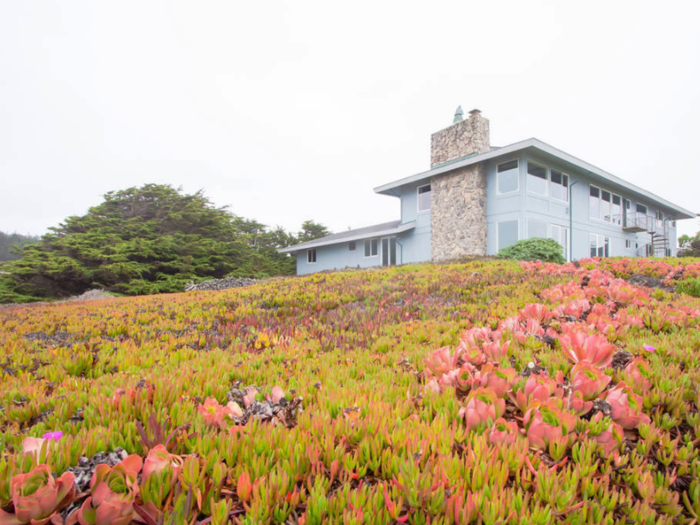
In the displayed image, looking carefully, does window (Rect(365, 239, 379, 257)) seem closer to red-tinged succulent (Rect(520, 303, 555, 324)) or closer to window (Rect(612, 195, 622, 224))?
window (Rect(612, 195, 622, 224))

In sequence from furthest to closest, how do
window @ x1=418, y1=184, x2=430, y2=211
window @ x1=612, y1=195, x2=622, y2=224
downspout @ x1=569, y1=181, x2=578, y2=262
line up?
window @ x1=612, y1=195, x2=622, y2=224, window @ x1=418, y1=184, x2=430, y2=211, downspout @ x1=569, y1=181, x2=578, y2=262

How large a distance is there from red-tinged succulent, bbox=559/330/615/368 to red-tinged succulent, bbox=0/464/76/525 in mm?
2817

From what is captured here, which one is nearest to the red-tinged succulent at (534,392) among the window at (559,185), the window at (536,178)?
the window at (536,178)

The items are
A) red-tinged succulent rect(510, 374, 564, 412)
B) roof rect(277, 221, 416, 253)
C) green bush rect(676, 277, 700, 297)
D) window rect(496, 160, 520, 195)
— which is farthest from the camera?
roof rect(277, 221, 416, 253)

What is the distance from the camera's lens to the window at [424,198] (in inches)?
922

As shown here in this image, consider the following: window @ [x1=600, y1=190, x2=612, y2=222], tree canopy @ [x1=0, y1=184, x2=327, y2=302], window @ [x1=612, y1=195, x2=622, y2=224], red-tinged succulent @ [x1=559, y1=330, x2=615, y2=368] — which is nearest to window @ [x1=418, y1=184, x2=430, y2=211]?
window @ [x1=600, y1=190, x2=612, y2=222]

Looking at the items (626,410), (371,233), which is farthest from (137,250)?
(626,410)

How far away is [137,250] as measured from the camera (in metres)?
24.1

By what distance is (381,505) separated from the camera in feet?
4.17

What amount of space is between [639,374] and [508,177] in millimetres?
19367

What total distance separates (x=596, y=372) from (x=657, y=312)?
2.52 meters

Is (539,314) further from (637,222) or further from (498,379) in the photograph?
(637,222)

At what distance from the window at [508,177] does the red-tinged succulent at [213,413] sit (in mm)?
19874

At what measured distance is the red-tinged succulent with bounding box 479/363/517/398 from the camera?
207 cm
